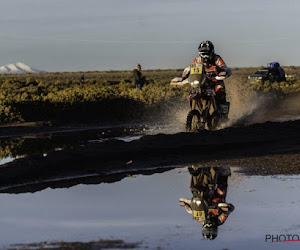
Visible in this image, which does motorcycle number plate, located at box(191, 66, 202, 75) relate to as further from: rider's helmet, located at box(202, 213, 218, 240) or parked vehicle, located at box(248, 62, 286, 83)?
parked vehicle, located at box(248, 62, 286, 83)

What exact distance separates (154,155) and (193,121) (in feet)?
13.2

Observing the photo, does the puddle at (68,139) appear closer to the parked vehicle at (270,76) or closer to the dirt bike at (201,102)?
the dirt bike at (201,102)

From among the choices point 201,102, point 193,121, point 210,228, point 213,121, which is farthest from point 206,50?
point 210,228

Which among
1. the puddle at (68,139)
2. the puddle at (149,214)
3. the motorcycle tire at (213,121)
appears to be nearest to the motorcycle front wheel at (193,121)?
the motorcycle tire at (213,121)

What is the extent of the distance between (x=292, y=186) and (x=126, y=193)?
2592mm

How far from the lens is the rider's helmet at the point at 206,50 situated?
20453 millimetres

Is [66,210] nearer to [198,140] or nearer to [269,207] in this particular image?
[269,207]

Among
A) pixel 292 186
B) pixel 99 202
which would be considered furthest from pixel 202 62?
pixel 99 202

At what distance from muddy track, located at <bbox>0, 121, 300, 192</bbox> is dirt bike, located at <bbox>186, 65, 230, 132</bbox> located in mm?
916

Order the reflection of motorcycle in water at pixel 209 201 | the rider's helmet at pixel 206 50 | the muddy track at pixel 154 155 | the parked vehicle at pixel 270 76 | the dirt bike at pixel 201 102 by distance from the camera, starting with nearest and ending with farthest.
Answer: the reflection of motorcycle in water at pixel 209 201
the muddy track at pixel 154 155
the dirt bike at pixel 201 102
the rider's helmet at pixel 206 50
the parked vehicle at pixel 270 76

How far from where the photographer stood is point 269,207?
10711 millimetres

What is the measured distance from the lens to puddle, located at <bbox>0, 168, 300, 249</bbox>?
879cm

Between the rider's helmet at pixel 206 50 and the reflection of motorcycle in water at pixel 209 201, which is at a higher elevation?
the rider's helmet at pixel 206 50

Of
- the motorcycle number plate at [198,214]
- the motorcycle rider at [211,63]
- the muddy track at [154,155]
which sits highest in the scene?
the motorcycle rider at [211,63]
